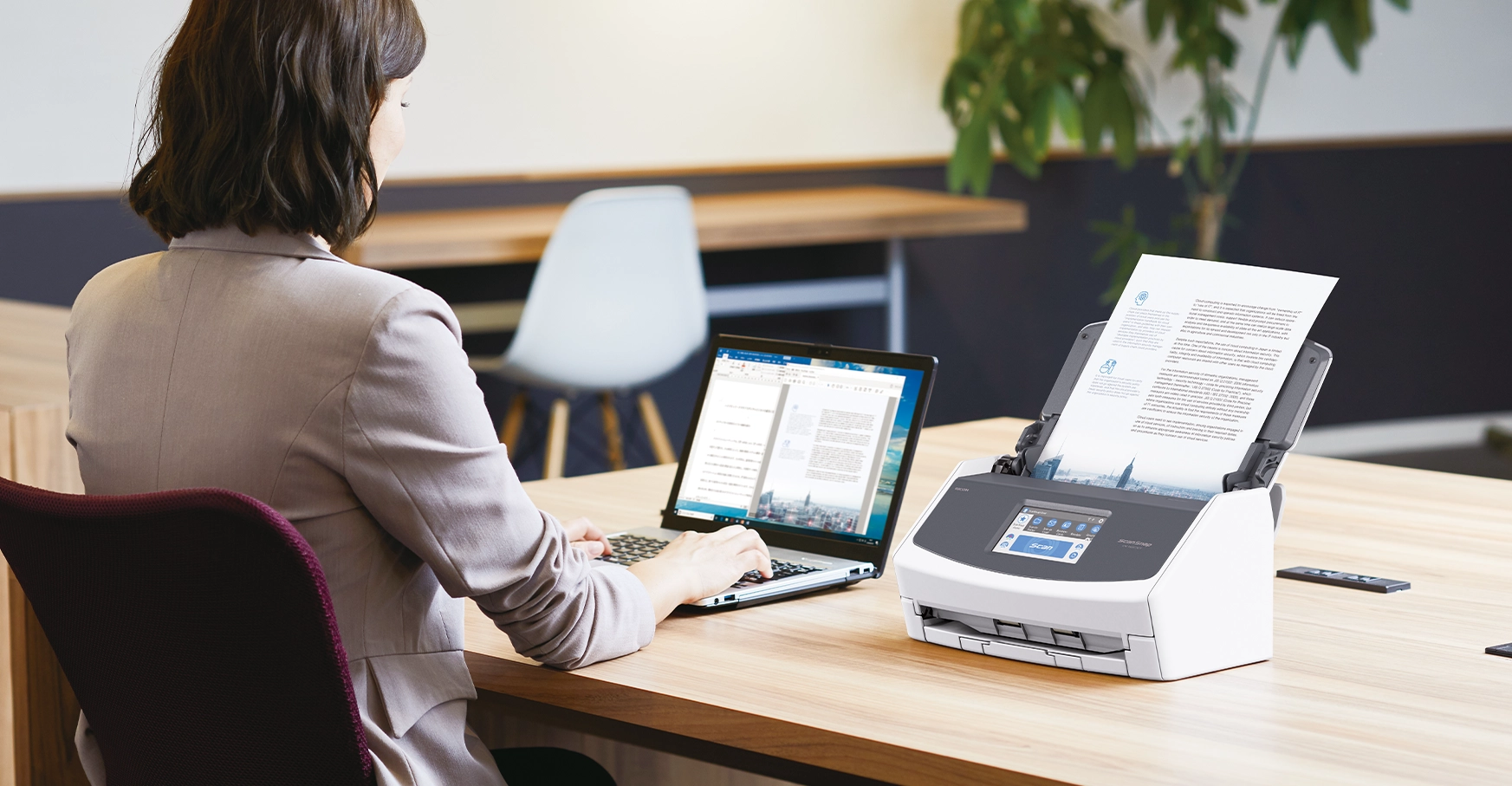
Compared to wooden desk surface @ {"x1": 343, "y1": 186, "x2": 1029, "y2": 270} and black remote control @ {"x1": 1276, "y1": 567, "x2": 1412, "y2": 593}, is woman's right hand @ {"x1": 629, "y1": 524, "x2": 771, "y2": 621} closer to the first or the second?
black remote control @ {"x1": 1276, "y1": 567, "x2": 1412, "y2": 593}

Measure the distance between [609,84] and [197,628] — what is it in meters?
3.07

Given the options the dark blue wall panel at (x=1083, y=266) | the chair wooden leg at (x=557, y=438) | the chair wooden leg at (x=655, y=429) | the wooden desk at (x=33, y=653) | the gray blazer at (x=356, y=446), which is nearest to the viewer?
the gray blazer at (x=356, y=446)

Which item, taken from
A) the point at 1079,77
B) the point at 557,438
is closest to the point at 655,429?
the point at 557,438

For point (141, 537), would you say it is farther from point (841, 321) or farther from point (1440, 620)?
point (841, 321)

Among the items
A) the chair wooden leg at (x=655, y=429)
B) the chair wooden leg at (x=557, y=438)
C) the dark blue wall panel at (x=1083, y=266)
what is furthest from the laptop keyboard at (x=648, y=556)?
the dark blue wall panel at (x=1083, y=266)

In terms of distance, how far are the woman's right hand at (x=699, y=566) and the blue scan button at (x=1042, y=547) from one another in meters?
0.26

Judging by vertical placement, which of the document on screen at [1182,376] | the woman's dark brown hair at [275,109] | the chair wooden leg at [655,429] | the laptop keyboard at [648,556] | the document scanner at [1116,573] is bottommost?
the chair wooden leg at [655,429]

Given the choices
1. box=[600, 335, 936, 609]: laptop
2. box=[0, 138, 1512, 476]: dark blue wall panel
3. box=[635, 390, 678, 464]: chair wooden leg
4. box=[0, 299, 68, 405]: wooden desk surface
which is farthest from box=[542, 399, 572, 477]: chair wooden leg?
box=[600, 335, 936, 609]: laptop

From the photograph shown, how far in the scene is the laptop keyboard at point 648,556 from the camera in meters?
1.38

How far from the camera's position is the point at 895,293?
152 inches

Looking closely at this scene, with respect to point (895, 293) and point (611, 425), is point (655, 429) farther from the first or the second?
point (895, 293)

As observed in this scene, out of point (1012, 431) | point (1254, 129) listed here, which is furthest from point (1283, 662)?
point (1254, 129)

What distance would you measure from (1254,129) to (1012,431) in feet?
10.3

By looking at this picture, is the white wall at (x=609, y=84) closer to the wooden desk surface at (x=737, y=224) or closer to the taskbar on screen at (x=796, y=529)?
the wooden desk surface at (x=737, y=224)
